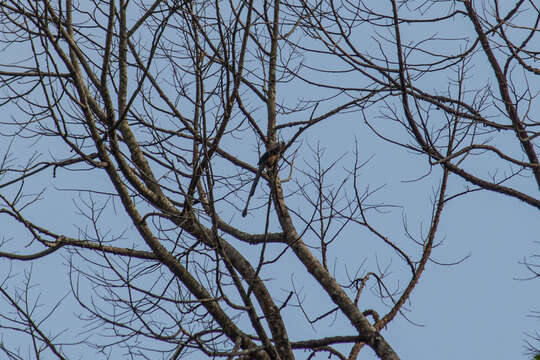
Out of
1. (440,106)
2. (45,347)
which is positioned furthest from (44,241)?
(440,106)

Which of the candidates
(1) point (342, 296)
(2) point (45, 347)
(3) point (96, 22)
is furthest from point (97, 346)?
(3) point (96, 22)

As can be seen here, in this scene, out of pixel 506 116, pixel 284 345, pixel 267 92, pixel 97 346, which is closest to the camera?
pixel 506 116

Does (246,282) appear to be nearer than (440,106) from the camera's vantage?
No

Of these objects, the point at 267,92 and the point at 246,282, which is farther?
the point at 267,92

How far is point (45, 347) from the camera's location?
14.6 feet

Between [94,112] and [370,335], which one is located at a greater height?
[94,112]

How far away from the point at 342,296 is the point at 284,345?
0.68 metres

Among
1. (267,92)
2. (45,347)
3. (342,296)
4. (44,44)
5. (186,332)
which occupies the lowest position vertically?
Answer: (186,332)

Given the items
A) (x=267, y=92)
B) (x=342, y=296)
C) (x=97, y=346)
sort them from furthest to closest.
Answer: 1. (x=267, y=92)
2. (x=342, y=296)
3. (x=97, y=346)

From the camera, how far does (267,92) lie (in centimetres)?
607

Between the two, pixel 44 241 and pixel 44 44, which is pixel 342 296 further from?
pixel 44 44

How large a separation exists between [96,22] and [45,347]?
8.82 feet

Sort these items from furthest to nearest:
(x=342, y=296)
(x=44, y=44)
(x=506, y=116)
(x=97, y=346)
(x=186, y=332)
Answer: (x=342, y=296)
(x=97, y=346)
(x=506, y=116)
(x=186, y=332)
(x=44, y=44)

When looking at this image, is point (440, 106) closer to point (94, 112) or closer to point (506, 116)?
point (506, 116)
